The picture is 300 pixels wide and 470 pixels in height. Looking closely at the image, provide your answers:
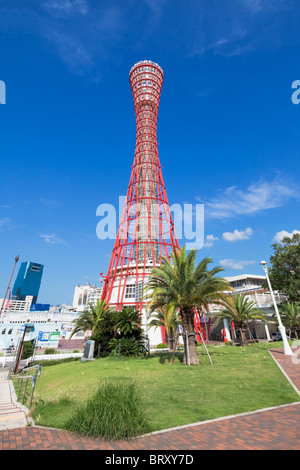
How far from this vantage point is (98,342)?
874 inches

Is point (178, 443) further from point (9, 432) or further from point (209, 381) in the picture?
point (209, 381)

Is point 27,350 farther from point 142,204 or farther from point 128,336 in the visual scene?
point 142,204

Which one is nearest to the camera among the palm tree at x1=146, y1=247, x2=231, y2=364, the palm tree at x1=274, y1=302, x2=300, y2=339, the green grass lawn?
the green grass lawn

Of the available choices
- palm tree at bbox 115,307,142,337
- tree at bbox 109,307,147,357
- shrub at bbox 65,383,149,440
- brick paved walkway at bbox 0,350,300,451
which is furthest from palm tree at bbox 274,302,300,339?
shrub at bbox 65,383,149,440

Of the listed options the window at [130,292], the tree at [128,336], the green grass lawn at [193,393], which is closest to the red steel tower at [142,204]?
the window at [130,292]

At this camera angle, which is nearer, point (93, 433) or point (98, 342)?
point (93, 433)

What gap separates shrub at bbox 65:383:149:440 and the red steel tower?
29514 millimetres

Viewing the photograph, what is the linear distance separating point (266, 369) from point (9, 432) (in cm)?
1016

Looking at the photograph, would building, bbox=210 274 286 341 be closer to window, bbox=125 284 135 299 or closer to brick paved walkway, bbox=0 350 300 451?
window, bbox=125 284 135 299

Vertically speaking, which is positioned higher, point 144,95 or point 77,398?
point 144,95

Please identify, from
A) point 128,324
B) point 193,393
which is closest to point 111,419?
point 193,393

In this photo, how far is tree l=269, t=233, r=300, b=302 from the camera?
28281mm
